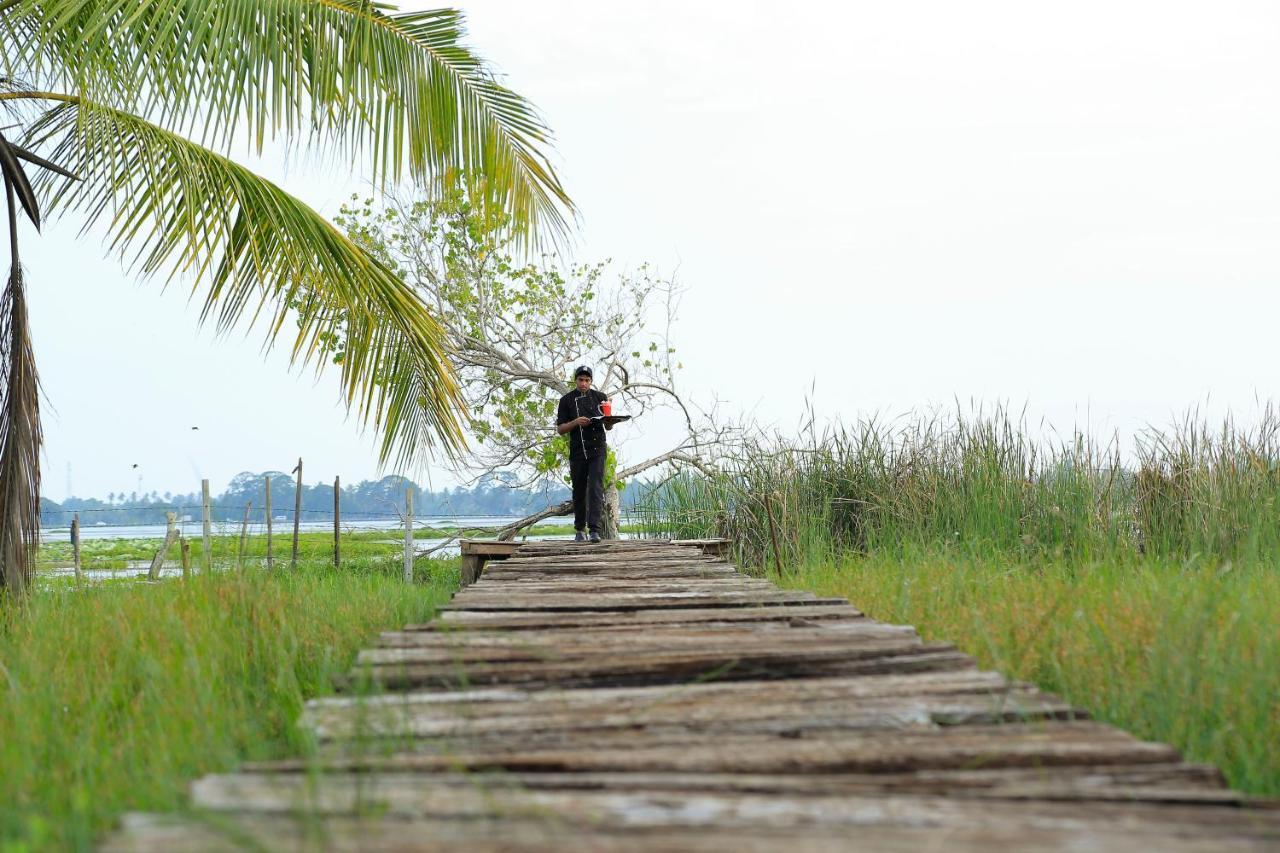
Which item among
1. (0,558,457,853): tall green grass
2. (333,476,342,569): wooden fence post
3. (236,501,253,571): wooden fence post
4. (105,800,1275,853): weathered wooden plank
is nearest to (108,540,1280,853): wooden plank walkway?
(105,800,1275,853): weathered wooden plank

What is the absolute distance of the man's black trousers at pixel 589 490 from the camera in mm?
8484

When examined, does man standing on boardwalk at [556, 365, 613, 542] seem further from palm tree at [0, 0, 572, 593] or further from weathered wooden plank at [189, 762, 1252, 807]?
weathered wooden plank at [189, 762, 1252, 807]

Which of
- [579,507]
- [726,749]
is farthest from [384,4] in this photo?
[726,749]

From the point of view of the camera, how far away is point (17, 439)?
6.43m

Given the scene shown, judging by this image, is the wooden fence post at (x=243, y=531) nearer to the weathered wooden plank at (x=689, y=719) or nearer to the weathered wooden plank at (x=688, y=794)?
the weathered wooden plank at (x=689, y=719)

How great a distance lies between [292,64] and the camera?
260 inches

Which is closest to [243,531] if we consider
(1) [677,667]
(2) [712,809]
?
(1) [677,667]

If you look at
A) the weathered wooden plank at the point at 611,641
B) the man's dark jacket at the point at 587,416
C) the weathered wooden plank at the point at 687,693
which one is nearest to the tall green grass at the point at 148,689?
the weathered wooden plank at the point at 687,693

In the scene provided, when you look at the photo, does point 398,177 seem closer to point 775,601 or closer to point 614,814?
point 775,601

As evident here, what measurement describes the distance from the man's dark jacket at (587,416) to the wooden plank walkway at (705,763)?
5.03m

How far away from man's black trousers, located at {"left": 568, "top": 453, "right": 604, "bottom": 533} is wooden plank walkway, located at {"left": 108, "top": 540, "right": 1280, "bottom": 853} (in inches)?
196

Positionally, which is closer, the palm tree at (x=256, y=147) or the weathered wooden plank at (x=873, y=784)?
the weathered wooden plank at (x=873, y=784)

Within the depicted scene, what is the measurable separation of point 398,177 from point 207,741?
4931mm

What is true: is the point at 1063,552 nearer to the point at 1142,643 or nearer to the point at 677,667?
the point at 1142,643
